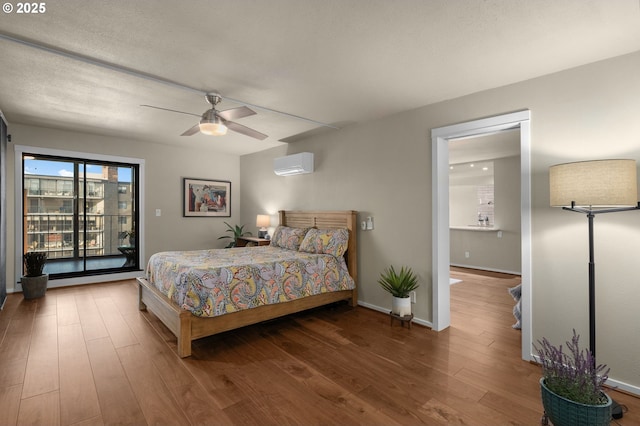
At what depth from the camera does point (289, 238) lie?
4.57 m

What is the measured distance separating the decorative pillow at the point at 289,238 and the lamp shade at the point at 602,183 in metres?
3.14

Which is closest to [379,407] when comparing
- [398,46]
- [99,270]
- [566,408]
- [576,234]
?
[566,408]

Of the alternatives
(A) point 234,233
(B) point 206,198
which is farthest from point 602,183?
(B) point 206,198

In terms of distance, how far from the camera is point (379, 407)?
78.0 inches

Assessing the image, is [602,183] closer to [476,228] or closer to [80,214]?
[476,228]

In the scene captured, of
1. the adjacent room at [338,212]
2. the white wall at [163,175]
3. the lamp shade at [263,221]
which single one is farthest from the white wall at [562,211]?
the white wall at [163,175]

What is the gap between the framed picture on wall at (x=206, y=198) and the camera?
236 inches

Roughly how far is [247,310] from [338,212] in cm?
188

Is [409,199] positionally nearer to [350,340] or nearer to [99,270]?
[350,340]

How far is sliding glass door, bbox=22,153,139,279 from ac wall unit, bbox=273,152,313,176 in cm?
274

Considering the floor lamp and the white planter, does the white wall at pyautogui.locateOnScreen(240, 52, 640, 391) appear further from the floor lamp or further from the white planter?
the floor lamp

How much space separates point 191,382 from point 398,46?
2871 mm

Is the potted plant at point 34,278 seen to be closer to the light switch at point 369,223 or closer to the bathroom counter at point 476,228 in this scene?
the light switch at point 369,223

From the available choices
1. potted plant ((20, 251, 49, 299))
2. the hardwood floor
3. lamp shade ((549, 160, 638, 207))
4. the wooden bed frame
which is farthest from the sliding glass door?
lamp shade ((549, 160, 638, 207))
